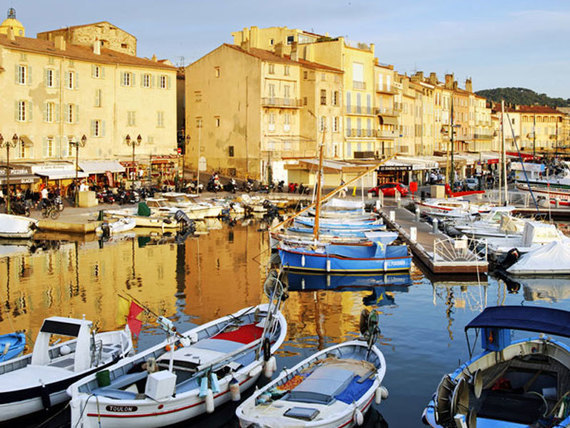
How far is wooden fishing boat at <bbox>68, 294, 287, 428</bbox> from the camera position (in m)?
14.6

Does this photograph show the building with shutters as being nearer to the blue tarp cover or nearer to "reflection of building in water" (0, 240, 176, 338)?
"reflection of building in water" (0, 240, 176, 338)

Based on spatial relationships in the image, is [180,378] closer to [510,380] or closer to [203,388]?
[203,388]

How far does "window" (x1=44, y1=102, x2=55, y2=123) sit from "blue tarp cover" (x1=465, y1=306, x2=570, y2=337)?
49.7 meters

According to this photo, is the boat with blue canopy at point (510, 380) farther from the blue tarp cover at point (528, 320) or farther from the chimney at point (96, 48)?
the chimney at point (96, 48)

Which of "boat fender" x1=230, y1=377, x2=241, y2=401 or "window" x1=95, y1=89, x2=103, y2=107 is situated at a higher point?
"window" x1=95, y1=89, x2=103, y2=107

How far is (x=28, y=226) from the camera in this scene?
42406 mm

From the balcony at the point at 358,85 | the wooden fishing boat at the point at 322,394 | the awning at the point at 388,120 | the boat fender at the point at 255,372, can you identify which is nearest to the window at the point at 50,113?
the balcony at the point at 358,85

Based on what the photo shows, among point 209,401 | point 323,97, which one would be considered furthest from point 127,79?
point 209,401

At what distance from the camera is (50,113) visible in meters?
59.0

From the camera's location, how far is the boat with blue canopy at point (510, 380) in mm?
13641

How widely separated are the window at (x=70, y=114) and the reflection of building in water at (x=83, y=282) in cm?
2237

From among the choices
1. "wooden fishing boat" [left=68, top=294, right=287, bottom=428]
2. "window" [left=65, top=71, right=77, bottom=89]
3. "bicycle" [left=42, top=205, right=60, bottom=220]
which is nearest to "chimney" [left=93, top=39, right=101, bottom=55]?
"window" [left=65, top=71, right=77, bottom=89]

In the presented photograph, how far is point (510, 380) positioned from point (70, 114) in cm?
5159

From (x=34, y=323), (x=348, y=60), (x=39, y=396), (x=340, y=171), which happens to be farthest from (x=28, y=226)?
(x=348, y=60)
